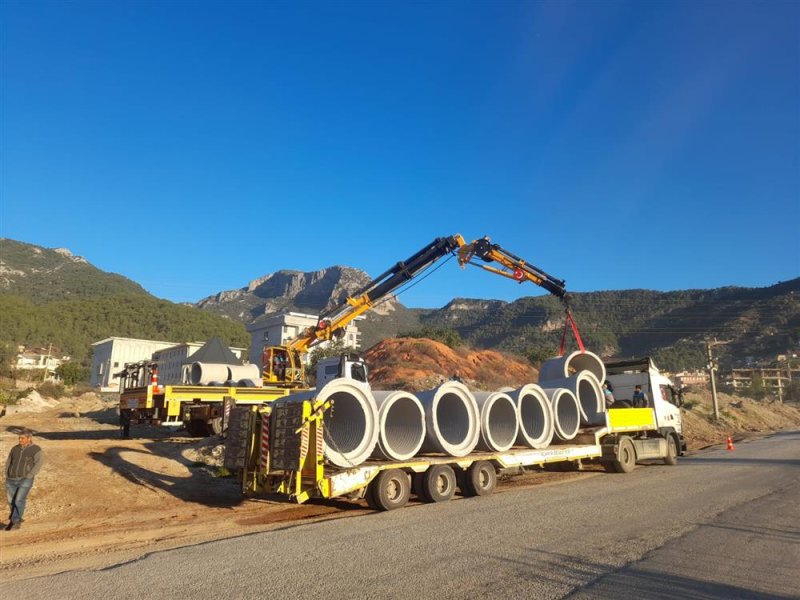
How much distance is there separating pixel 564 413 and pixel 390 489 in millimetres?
7242

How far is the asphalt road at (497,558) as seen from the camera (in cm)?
533

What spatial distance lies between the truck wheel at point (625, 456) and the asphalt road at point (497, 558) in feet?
15.5

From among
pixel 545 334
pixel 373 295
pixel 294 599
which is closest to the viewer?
pixel 294 599

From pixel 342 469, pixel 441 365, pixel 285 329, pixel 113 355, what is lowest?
pixel 342 469

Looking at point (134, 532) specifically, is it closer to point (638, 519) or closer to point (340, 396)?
point (340, 396)

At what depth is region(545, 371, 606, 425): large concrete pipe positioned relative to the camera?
1522 cm

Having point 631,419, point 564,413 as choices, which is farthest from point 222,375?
point 631,419

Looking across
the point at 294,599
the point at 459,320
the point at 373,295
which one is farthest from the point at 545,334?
the point at 294,599

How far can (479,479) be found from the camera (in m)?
11.4

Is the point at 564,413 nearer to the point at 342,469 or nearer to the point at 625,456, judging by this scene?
the point at 625,456

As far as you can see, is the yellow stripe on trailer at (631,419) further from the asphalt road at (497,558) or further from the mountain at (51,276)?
the mountain at (51,276)

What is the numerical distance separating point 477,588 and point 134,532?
238 inches

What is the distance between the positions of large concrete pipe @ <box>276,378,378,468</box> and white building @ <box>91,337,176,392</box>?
89360 millimetres

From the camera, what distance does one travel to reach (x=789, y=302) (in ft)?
310
